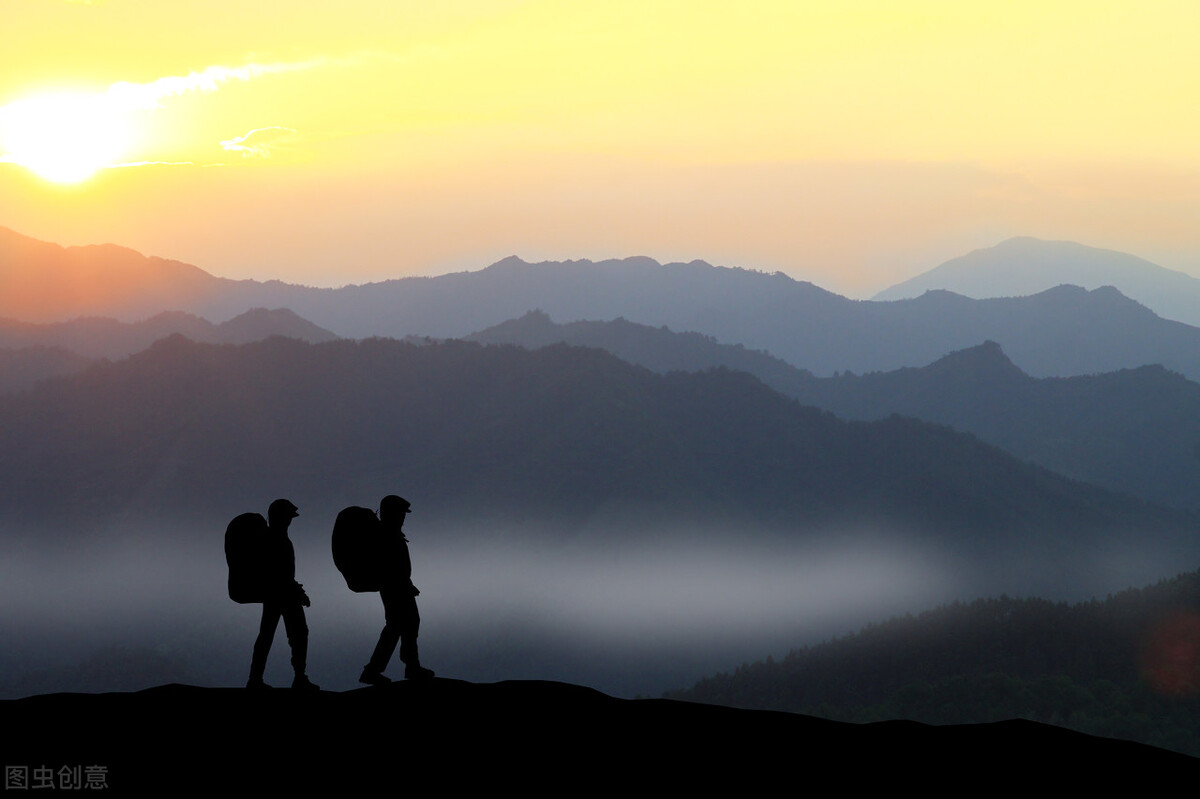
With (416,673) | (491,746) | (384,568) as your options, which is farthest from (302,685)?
(491,746)

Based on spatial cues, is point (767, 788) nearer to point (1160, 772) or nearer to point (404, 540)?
point (1160, 772)

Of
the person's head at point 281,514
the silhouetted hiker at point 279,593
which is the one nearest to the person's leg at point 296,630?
the silhouetted hiker at point 279,593

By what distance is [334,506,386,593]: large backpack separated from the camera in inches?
826

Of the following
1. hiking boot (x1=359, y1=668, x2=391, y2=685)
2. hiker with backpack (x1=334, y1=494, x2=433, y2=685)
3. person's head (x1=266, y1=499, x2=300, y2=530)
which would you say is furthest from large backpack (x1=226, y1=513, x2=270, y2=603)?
hiking boot (x1=359, y1=668, x2=391, y2=685)

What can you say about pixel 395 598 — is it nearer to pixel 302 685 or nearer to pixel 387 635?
pixel 387 635

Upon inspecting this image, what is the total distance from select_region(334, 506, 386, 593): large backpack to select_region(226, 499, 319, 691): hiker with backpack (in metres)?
0.84

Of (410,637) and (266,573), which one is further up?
(266,573)

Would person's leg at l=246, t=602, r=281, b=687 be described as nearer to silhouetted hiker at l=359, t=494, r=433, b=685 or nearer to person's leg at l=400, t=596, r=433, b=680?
silhouetted hiker at l=359, t=494, r=433, b=685

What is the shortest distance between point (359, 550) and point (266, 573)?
1.69 metres

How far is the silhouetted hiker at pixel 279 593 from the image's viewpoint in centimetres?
2106

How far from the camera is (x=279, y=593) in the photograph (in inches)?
836

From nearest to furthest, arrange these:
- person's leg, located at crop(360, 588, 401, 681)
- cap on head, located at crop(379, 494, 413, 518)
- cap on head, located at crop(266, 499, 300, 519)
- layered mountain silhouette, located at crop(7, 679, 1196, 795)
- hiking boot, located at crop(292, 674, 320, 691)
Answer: layered mountain silhouette, located at crop(7, 679, 1196, 795) < hiking boot, located at crop(292, 674, 320, 691) < cap on head, located at crop(266, 499, 300, 519) < person's leg, located at crop(360, 588, 401, 681) < cap on head, located at crop(379, 494, 413, 518)

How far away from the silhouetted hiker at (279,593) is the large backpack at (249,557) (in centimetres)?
4

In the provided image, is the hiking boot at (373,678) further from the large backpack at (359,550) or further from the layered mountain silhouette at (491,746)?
the large backpack at (359,550)
